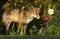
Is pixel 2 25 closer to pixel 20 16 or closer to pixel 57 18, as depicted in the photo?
pixel 20 16

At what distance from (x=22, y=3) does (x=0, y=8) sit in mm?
852

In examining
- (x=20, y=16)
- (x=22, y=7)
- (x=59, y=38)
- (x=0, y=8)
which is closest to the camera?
(x=59, y=38)

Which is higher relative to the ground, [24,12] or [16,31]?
[24,12]

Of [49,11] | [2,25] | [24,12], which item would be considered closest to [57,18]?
[49,11]

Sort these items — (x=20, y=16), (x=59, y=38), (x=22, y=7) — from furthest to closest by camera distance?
(x=22, y=7) < (x=20, y=16) < (x=59, y=38)

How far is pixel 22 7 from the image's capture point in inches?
322

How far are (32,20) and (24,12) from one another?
1.78 feet

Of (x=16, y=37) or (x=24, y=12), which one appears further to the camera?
(x=24, y=12)

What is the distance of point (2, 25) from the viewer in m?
8.07

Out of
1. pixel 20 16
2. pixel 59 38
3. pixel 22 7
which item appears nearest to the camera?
pixel 59 38

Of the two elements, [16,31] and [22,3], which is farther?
[22,3]

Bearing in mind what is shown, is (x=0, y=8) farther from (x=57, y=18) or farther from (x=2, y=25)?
(x=57, y=18)

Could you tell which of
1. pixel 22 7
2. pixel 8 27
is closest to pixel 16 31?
pixel 8 27

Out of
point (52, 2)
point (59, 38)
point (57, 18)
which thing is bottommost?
point (59, 38)
